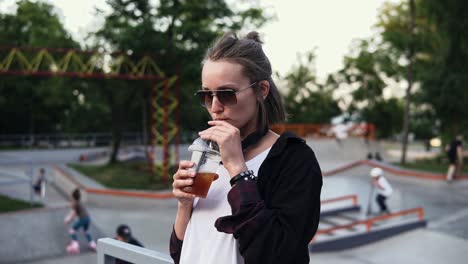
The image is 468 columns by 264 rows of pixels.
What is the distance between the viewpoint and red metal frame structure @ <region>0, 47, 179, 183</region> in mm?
15031

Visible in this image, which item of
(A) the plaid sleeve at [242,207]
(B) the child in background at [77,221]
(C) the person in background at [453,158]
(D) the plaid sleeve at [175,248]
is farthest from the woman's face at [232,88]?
(C) the person in background at [453,158]

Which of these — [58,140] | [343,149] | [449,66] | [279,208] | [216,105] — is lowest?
[343,149]

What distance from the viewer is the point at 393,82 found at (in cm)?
3634

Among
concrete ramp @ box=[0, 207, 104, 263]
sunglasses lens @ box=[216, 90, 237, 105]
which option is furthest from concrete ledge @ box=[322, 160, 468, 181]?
sunglasses lens @ box=[216, 90, 237, 105]

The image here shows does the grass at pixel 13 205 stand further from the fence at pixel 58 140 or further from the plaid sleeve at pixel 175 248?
the fence at pixel 58 140

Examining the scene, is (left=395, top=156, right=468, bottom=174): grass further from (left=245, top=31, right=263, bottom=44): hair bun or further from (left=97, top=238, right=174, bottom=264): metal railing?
(left=245, top=31, right=263, bottom=44): hair bun

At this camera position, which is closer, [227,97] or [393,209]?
[227,97]

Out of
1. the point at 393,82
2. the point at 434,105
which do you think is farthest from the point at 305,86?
the point at 434,105

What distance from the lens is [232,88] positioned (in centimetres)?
142

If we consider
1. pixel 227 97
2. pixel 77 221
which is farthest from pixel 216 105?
pixel 77 221

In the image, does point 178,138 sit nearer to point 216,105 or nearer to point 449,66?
point 449,66

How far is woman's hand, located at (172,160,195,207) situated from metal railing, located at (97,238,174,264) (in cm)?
32

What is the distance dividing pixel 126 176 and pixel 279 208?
18.3 metres

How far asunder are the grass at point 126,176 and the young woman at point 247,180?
15.2 m
